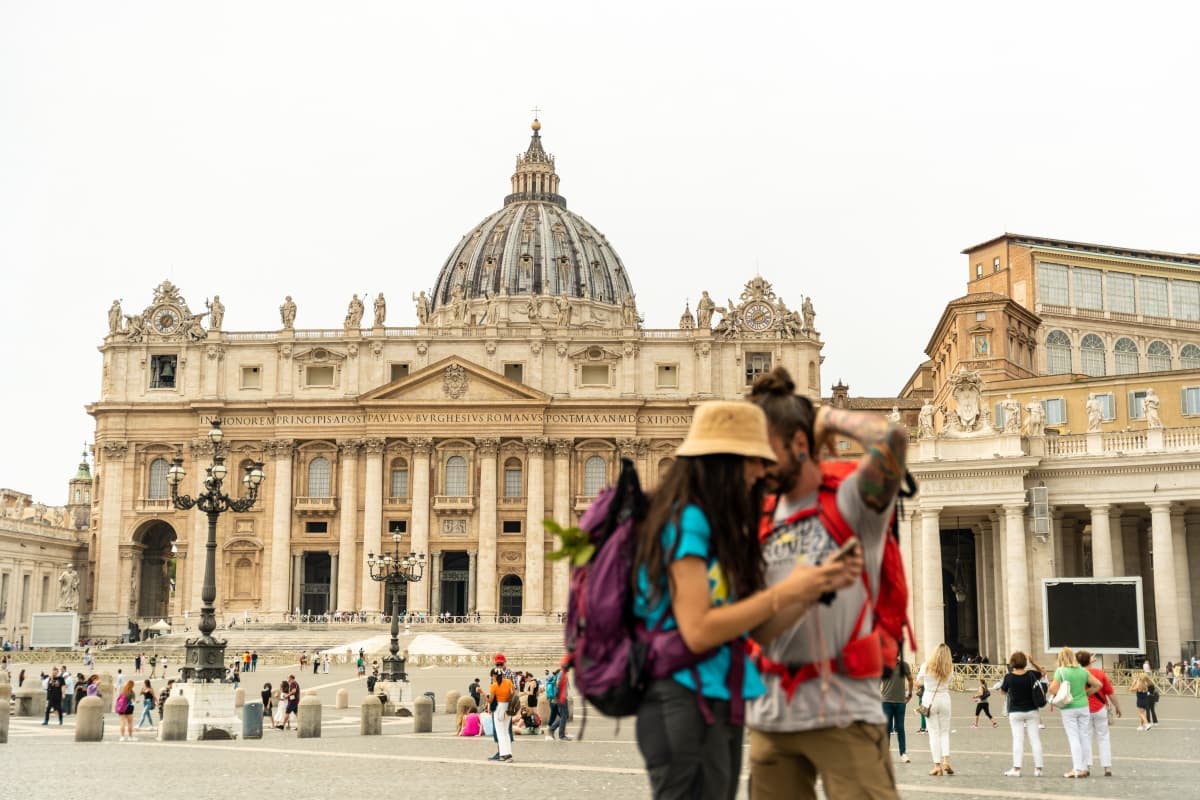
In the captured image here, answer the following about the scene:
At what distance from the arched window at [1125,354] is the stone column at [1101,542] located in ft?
106

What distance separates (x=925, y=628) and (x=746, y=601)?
32692mm

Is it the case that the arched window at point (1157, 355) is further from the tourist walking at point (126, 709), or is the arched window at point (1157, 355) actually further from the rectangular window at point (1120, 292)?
the tourist walking at point (126, 709)

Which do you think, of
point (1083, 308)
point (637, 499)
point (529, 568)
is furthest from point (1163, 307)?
point (637, 499)

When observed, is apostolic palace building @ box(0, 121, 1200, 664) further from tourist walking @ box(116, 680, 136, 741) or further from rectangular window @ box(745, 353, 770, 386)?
tourist walking @ box(116, 680, 136, 741)

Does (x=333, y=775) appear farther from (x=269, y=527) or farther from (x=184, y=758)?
(x=269, y=527)

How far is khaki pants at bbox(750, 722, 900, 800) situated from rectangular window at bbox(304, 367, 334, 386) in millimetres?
74678

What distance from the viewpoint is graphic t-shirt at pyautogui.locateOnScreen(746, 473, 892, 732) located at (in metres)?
5.18

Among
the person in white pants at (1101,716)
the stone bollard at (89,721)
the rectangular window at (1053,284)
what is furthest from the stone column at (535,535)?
the person in white pants at (1101,716)

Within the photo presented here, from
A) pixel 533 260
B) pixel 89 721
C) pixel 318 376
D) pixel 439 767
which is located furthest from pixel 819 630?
pixel 533 260

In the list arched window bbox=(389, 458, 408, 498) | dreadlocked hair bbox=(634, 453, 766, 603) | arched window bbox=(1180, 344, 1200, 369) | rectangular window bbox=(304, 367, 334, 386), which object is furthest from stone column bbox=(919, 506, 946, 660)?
rectangular window bbox=(304, 367, 334, 386)

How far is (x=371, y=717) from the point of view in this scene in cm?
2305

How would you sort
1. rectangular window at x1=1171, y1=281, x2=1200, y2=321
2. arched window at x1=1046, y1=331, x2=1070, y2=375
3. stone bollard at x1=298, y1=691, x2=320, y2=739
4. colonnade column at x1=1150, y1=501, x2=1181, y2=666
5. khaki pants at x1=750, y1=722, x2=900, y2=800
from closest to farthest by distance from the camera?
khaki pants at x1=750, y1=722, x2=900, y2=800 → stone bollard at x1=298, y1=691, x2=320, y2=739 → colonnade column at x1=1150, y1=501, x2=1181, y2=666 → arched window at x1=1046, y1=331, x2=1070, y2=375 → rectangular window at x1=1171, y1=281, x2=1200, y2=321

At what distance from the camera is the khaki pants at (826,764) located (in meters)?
5.15

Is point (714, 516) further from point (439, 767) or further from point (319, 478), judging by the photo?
point (319, 478)
